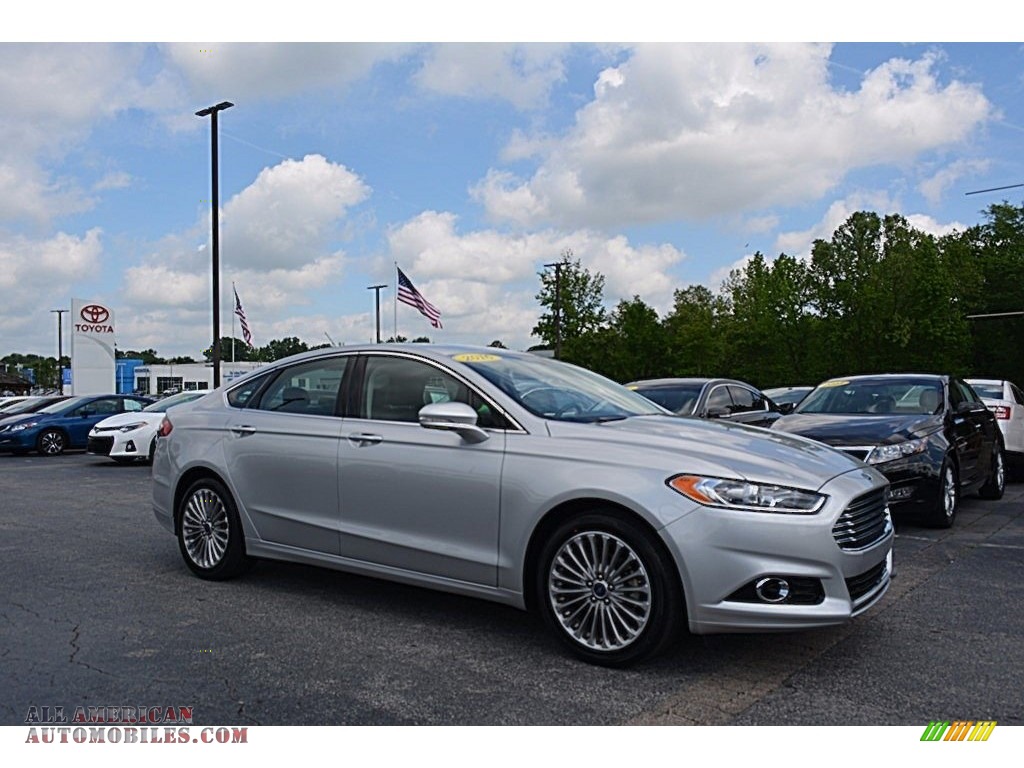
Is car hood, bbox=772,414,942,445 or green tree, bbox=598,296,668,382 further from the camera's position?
green tree, bbox=598,296,668,382

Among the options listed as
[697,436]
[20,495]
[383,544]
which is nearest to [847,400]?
[697,436]

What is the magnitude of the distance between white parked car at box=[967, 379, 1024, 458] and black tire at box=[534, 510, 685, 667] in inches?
369

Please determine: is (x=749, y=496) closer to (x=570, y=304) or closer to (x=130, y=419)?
(x=130, y=419)

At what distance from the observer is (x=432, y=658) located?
442 cm

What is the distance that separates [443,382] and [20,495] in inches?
351

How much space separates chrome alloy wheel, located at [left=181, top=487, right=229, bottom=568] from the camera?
19.8 feet

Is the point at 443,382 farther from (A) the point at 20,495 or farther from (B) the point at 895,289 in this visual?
(B) the point at 895,289

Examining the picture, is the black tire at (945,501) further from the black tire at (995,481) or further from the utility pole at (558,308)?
the utility pole at (558,308)

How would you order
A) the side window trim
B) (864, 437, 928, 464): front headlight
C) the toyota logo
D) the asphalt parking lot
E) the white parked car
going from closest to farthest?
1. the asphalt parking lot
2. the side window trim
3. (864, 437, 928, 464): front headlight
4. the white parked car
5. the toyota logo

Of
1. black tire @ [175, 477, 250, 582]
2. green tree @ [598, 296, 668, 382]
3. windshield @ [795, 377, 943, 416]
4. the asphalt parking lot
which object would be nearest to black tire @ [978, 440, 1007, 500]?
windshield @ [795, 377, 943, 416]

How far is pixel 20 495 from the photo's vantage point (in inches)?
456

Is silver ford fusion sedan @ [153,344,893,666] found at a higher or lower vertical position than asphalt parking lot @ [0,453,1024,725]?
higher

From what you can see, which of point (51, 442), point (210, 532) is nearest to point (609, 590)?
point (210, 532)
